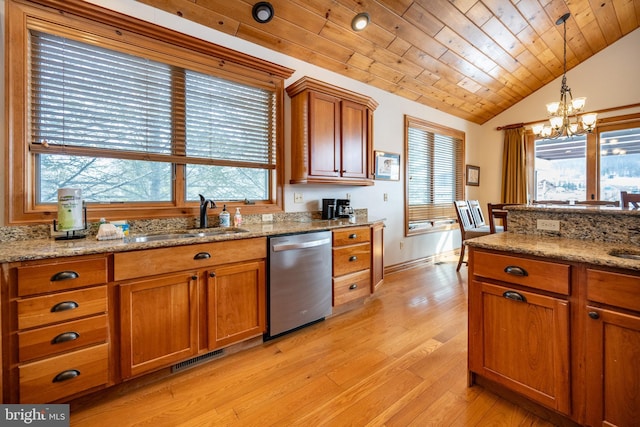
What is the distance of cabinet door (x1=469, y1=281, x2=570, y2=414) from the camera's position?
1297 mm

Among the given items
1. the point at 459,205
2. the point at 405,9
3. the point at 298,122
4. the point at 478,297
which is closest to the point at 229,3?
the point at 298,122

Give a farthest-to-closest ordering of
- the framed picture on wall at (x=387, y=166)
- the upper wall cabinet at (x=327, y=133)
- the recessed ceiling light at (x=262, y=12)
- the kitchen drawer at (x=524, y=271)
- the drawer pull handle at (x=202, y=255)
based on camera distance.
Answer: the framed picture on wall at (x=387, y=166) < the upper wall cabinet at (x=327, y=133) < the recessed ceiling light at (x=262, y=12) < the drawer pull handle at (x=202, y=255) < the kitchen drawer at (x=524, y=271)

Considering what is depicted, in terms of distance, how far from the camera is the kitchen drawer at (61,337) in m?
1.32

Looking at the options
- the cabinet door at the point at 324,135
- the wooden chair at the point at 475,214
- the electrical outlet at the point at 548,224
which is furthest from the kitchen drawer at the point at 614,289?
the wooden chair at the point at 475,214

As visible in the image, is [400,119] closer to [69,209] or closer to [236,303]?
[236,303]

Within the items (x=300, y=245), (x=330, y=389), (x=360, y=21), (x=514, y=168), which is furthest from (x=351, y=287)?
(x=514, y=168)

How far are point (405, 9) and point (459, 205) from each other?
251cm

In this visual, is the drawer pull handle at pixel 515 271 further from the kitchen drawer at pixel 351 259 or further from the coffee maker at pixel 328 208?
the coffee maker at pixel 328 208

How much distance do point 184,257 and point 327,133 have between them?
1.79 meters

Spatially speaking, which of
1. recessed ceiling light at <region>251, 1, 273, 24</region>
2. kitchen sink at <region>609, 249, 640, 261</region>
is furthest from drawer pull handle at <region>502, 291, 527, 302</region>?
recessed ceiling light at <region>251, 1, 273, 24</region>

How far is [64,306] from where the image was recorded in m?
1.39

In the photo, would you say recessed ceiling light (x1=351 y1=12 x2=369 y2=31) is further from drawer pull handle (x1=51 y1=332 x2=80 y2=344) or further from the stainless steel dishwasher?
drawer pull handle (x1=51 y1=332 x2=80 y2=344)

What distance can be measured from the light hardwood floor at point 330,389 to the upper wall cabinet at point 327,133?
1488 mm

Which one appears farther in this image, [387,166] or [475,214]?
[475,214]
